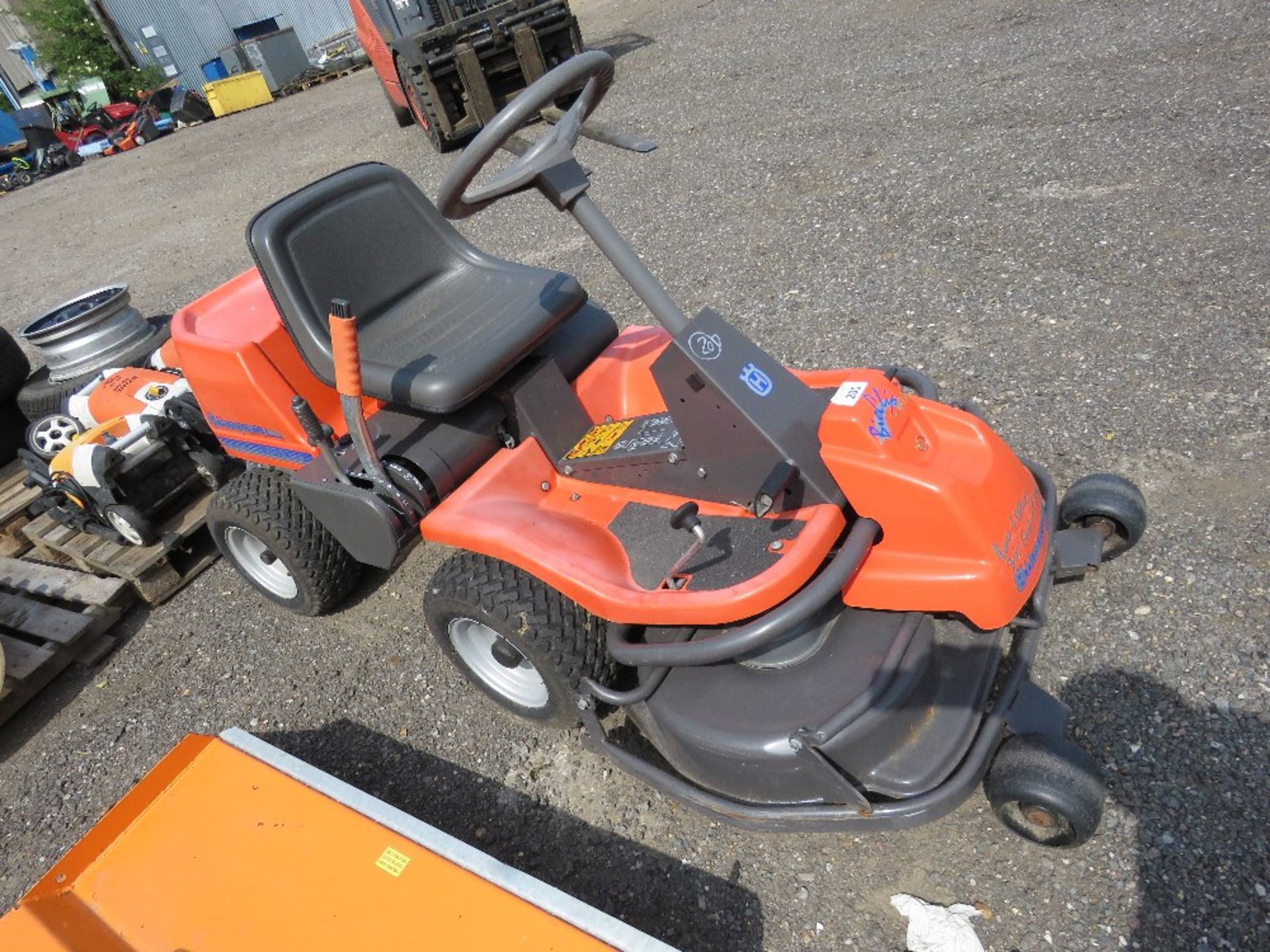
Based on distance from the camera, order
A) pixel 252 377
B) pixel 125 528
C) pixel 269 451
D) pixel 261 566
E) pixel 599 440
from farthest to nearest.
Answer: pixel 125 528
pixel 261 566
pixel 269 451
pixel 252 377
pixel 599 440

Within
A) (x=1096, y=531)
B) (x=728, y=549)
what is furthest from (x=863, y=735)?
(x=1096, y=531)

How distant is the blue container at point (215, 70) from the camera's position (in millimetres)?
17062

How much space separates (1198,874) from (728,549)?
124cm

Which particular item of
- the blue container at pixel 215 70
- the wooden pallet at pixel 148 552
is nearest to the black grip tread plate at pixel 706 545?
the wooden pallet at pixel 148 552

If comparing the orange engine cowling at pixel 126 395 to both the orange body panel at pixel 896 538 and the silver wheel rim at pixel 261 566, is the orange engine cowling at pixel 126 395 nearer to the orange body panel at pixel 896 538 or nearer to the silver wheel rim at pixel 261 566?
the silver wheel rim at pixel 261 566

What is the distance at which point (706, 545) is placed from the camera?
203cm

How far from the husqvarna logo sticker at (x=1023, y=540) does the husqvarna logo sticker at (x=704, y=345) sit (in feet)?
2.57

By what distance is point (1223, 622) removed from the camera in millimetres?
2203

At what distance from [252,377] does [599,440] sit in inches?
46.1

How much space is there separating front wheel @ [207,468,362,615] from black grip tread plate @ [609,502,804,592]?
1.18 m

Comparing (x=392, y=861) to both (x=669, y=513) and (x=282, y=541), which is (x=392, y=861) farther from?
(x=282, y=541)

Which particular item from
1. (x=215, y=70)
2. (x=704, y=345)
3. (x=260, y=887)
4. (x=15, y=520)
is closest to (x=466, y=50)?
(x=15, y=520)

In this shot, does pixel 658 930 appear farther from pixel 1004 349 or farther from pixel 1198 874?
pixel 1004 349

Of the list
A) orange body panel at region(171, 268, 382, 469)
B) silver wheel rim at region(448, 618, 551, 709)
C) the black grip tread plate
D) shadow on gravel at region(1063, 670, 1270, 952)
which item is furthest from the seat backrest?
shadow on gravel at region(1063, 670, 1270, 952)
